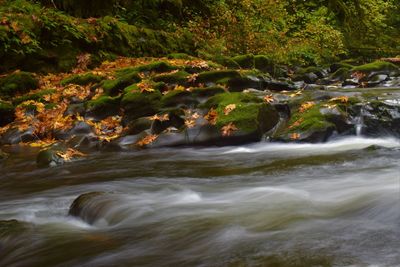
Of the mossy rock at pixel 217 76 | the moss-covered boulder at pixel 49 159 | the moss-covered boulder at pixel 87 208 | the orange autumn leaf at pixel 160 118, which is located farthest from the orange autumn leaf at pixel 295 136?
the moss-covered boulder at pixel 87 208

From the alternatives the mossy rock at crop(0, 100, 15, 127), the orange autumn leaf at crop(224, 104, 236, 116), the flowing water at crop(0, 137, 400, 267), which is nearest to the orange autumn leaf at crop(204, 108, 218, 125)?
the orange autumn leaf at crop(224, 104, 236, 116)

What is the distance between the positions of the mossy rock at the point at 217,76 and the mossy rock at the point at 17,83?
131 inches

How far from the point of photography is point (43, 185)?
4.71m

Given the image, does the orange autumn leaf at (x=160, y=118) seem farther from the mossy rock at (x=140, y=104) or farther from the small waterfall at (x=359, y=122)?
the small waterfall at (x=359, y=122)

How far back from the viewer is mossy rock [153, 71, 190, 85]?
8.25 meters

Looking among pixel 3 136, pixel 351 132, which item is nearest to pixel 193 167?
pixel 351 132

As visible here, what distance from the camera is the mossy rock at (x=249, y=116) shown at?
6035 mm

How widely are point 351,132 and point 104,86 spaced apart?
4332 millimetres

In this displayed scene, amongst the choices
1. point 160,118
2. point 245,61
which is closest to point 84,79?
point 160,118

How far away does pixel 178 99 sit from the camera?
7.19m

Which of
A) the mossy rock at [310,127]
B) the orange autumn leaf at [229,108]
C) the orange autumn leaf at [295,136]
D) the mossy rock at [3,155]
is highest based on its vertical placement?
the orange autumn leaf at [229,108]

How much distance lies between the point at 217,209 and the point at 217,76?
5.16 m

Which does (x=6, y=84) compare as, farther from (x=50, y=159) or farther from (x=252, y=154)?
(x=252, y=154)

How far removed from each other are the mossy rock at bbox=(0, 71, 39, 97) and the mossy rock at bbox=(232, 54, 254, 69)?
4982 millimetres
